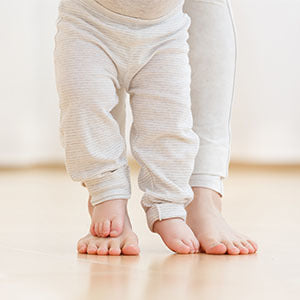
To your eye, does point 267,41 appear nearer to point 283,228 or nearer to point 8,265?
point 283,228

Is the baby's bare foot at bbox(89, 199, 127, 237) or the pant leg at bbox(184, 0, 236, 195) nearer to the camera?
the baby's bare foot at bbox(89, 199, 127, 237)

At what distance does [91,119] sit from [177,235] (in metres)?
0.21

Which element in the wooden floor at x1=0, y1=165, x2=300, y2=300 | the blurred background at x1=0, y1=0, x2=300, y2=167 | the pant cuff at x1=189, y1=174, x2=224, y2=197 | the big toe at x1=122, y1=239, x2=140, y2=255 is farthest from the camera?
the blurred background at x1=0, y1=0, x2=300, y2=167

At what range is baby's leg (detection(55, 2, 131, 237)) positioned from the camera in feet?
3.49

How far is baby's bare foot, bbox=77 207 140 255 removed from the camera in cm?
103

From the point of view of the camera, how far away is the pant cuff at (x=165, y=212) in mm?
1093

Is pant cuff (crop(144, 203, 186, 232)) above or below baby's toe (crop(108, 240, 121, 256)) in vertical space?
above

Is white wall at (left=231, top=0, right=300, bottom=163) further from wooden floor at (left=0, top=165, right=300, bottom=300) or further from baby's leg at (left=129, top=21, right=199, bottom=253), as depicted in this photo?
baby's leg at (left=129, top=21, right=199, bottom=253)

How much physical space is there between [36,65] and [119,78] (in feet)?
7.06

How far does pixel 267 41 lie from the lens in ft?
10.4

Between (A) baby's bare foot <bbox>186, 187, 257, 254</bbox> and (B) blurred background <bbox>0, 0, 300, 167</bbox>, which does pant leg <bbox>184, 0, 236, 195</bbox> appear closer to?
(A) baby's bare foot <bbox>186, 187, 257, 254</bbox>

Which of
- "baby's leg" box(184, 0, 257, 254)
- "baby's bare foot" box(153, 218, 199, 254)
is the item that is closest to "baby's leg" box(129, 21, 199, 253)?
"baby's bare foot" box(153, 218, 199, 254)

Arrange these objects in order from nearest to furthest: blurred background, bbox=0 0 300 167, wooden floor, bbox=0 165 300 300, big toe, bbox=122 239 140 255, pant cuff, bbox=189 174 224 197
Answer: wooden floor, bbox=0 165 300 300, big toe, bbox=122 239 140 255, pant cuff, bbox=189 174 224 197, blurred background, bbox=0 0 300 167

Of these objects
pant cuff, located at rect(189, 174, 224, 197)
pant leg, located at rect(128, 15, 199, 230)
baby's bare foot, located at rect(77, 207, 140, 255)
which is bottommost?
baby's bare foot, located at rect(77, 207, 140, 255)
